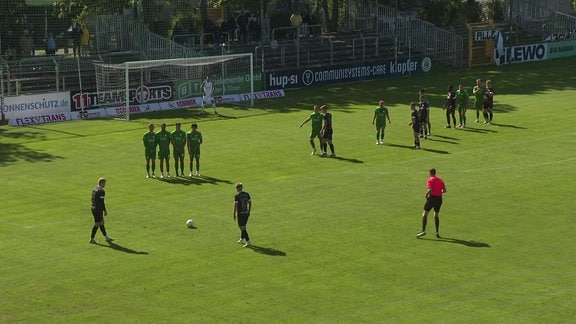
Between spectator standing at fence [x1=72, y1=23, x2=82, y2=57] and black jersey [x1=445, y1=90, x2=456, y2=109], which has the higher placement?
spectator standing at fence [x1=72, y1=23, x2=82, y2=57]

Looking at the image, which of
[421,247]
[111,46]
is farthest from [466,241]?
[111,46]

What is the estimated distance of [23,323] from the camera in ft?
75.8

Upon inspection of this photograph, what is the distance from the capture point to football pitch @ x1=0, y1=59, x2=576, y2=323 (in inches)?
957

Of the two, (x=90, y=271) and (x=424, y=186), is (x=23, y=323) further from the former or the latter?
(x=424, y=186)

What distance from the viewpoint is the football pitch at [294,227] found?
24297 millimetres

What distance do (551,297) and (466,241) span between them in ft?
16.6

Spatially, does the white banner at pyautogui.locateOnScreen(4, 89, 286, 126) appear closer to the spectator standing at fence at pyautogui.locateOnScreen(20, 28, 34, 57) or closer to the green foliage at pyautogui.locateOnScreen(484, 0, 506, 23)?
the spectator standing at fence at pyautogui.locateOnScreen(20, 28, 34, 57)

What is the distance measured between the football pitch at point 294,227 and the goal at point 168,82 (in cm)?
302

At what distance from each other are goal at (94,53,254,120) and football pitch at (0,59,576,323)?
302cm

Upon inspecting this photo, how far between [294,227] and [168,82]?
1018 inches

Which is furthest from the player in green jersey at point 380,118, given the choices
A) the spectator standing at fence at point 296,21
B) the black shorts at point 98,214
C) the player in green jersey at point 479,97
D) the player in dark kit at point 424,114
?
the spectator standing at fence at point 296,21

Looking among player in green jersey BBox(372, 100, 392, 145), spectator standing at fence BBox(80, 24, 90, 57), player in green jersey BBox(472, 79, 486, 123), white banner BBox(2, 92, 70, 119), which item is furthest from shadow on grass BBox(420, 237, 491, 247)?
spectator standing at fence BBox(80, 24, 90, 57)

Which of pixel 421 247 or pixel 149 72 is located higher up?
pixel 149 72

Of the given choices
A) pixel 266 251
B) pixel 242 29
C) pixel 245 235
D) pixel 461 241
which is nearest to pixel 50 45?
pixel 242 29
